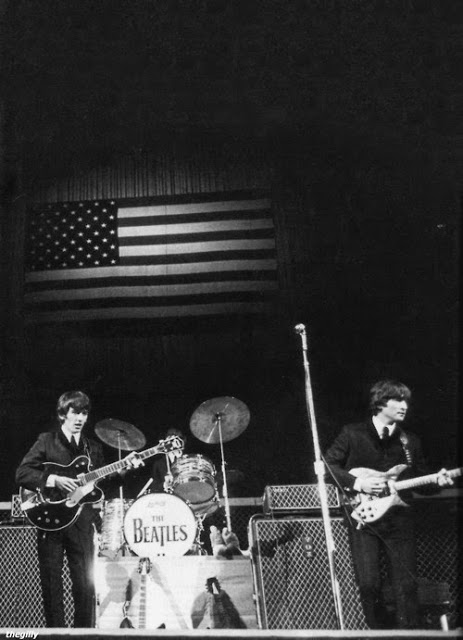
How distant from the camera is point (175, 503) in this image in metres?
6.59

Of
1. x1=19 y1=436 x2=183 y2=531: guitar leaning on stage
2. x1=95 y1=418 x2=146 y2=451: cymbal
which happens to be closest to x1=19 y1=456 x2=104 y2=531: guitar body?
x1=19 y1=436 x2=183 y2=531: guitar leaning on stage

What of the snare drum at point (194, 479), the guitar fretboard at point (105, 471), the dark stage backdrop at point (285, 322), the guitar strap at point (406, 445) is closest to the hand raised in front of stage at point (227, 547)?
the snare drum at point (194, 479)

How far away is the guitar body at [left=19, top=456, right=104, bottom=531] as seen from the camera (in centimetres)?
548

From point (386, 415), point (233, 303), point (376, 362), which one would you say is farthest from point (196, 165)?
point (386, 415)

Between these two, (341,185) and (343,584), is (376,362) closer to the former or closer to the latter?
(341,185)

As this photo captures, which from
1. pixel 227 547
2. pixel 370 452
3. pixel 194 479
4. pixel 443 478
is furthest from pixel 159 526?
pixel 443 478

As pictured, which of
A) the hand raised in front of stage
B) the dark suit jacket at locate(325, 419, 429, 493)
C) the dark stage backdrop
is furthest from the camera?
the dark stage backdrop

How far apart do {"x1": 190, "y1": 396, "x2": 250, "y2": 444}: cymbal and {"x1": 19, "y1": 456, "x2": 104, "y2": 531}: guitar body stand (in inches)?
85.0

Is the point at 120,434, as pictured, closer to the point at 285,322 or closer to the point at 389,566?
the point at 285,322

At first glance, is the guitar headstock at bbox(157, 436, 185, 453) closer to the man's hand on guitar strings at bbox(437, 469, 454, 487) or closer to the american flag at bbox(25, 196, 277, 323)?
the american flag at bbox(25, 196, 277, 323)

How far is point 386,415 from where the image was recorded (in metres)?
5.54

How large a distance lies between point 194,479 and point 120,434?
1.14 meters

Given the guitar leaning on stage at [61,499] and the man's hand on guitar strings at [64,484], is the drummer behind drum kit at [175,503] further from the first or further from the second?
the man's hand on guitar strings at [64,484]

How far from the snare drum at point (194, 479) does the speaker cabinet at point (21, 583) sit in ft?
A: 5.13
